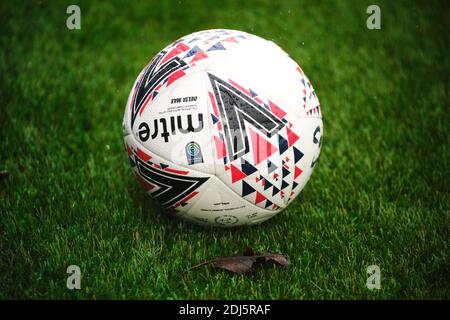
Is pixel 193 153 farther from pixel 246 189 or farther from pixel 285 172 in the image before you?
pixel 285 172

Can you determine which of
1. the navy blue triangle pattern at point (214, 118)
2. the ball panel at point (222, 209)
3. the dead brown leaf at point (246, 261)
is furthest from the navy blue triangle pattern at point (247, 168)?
the dead brown leaf at point (246, 261)

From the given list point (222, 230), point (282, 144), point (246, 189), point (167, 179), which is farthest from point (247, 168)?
point (222, 230)

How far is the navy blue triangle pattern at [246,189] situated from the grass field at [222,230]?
0.45 meters

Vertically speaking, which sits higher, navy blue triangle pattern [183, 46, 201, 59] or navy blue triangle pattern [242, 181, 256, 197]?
navy blue triangle pattern [183, 46, 201, 59]

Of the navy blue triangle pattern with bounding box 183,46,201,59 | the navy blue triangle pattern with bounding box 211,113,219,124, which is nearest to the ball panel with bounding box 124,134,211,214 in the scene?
the navy blue triangle pattern with bounding box 211,113,219,124

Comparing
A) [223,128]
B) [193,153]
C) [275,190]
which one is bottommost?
[275,190]

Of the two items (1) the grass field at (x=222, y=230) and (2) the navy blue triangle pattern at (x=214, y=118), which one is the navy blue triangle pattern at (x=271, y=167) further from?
(1) the grass field at (x=222, y=230)

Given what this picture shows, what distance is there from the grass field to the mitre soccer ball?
40 centimetres

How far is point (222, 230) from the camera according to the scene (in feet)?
10.8

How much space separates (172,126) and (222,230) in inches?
32.8

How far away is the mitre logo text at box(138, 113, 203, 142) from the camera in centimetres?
278

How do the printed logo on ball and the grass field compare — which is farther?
the grass field

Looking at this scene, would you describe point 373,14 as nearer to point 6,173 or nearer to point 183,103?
point 183,103

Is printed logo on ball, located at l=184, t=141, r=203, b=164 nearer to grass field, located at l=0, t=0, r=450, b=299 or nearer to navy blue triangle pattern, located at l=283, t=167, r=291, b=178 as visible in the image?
navy blue triangle pattern, located at l=283, t=167, r=291, b=178
